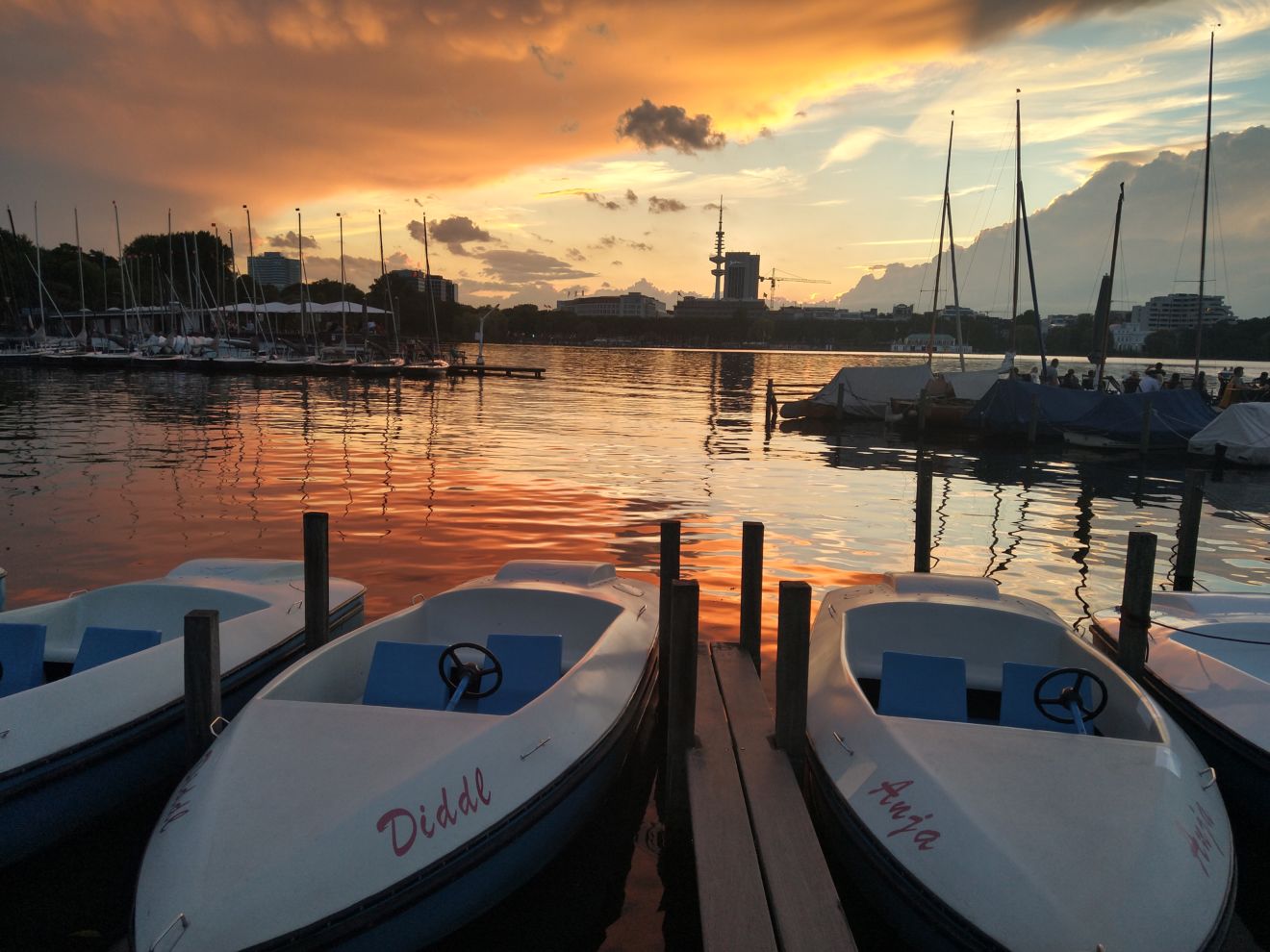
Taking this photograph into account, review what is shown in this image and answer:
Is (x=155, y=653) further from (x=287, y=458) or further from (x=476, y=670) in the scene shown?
(x=287, y=458)

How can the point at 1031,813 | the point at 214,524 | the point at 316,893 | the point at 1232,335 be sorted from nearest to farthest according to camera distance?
the point at 316,893 < the point at 1031,813 < the point at 214,524 < the point at 1232,335

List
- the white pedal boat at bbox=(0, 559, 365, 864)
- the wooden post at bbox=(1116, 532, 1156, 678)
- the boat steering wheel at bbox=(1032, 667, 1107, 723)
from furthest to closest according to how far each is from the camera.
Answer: the wooden post at bbox=(1116, 532, 1156, 678)
the boat steering wheel at bbox=(1032, 667, 1107, 723)
the white pedal boat at bbox=(0, 559, 365, 864)

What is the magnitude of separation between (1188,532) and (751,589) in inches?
307

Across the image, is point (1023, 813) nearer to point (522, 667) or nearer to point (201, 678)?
point (522, 667)

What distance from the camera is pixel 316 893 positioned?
413cm

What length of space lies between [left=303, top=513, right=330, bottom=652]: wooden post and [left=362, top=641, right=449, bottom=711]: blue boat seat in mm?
1275

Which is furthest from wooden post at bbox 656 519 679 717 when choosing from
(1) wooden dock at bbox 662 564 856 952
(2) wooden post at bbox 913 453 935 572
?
(2) wooden post at bbox 913 453 935 572

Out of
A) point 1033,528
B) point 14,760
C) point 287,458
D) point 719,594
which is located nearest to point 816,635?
point 719,594

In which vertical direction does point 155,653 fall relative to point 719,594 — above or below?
above

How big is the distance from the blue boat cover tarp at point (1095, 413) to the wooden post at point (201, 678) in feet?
101

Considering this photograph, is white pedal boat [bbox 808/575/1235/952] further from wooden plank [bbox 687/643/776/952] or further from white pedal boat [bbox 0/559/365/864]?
white pedal boat [bbox 0/559/365/864]

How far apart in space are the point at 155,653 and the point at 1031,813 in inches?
238

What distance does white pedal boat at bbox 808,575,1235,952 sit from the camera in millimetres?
4145

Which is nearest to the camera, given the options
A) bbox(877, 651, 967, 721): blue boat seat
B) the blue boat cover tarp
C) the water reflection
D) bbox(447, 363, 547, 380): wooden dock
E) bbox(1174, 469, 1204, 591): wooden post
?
bbox(877, 651, 967, 721): blue boat seat
